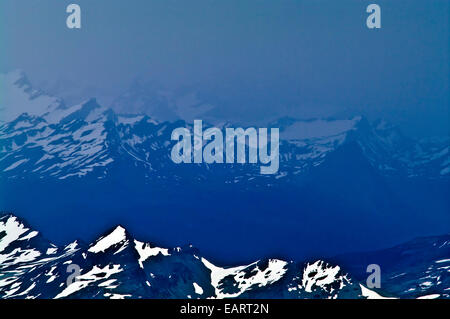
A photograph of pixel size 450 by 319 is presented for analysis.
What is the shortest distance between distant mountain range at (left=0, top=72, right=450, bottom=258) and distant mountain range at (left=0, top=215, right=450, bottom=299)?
0.30 feet

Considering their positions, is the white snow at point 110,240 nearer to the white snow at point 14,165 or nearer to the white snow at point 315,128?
the white snow at point 14,165

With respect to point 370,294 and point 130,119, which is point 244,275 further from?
point 130,119

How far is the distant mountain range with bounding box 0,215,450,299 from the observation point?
12.8ft

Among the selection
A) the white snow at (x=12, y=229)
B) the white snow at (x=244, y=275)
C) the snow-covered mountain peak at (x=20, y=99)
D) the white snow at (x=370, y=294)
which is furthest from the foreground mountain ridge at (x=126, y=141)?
the white snow at (x=370, y=294)

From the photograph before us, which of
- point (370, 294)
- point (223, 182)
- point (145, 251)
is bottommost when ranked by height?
point (370, 294)

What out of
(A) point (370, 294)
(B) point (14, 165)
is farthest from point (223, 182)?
(B) point (14, 165)

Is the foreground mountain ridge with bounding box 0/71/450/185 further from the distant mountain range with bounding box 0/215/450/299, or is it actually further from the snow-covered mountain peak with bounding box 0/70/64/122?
the distant mountain range with bounding box 0/215/450/299

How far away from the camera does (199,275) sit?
3930mm

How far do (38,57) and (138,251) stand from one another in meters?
1.36

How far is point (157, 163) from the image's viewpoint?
404cm

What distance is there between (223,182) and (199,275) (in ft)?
1.93
